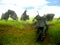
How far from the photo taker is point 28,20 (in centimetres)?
3123

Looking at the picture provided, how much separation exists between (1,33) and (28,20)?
518cm

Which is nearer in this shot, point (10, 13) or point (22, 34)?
point (22, 34)

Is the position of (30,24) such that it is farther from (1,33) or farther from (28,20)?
(1,33)

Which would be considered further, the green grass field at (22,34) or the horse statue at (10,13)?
the horse statue at (10,13)

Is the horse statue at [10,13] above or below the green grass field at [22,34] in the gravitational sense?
above

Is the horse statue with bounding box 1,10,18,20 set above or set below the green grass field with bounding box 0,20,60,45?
above

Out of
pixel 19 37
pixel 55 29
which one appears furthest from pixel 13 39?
pixel 55 29

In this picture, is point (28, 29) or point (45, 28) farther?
point (28, 29)

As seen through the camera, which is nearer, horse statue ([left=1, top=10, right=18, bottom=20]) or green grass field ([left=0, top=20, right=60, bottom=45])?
green grass field ([left=0, top=20, right=60, bottom=45])

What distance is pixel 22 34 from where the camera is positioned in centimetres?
2775

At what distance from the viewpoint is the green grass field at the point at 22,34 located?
26.7 meters

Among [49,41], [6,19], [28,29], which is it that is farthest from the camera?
[6,19]

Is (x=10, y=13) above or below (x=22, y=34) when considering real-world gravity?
above

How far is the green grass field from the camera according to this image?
2670 cm
